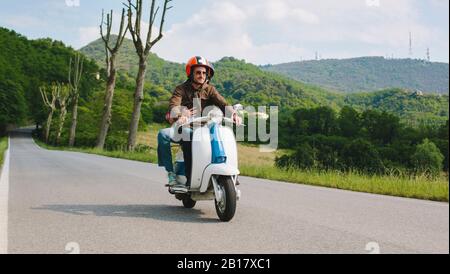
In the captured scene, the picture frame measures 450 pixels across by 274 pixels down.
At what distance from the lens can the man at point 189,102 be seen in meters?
6.09

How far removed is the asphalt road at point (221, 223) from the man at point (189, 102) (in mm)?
848

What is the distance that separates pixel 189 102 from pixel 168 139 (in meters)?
0.53

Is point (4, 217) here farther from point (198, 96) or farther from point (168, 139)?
point (198, 96)

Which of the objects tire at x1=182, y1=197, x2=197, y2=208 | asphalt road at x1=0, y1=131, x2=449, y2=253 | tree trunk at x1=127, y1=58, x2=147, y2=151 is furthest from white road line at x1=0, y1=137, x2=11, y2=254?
tree trunk at x1=127, y1=58, x2=147, y2=151

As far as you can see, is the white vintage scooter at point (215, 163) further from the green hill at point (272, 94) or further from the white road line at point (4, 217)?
the green hill at point (272, 94)

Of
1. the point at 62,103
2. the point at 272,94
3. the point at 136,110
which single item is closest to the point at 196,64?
the point at 136,110

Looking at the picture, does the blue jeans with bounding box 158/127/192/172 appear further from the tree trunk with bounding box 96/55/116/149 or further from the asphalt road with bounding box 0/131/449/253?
the tree trunk with bounding box 96/55/116/149

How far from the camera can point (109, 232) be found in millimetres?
4984

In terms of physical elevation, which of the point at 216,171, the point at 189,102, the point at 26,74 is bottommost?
the point at 216,171

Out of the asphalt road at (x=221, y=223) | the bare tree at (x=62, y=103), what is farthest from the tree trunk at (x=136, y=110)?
the bare tree at (x=62, y=103)

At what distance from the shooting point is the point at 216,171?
222 inches
